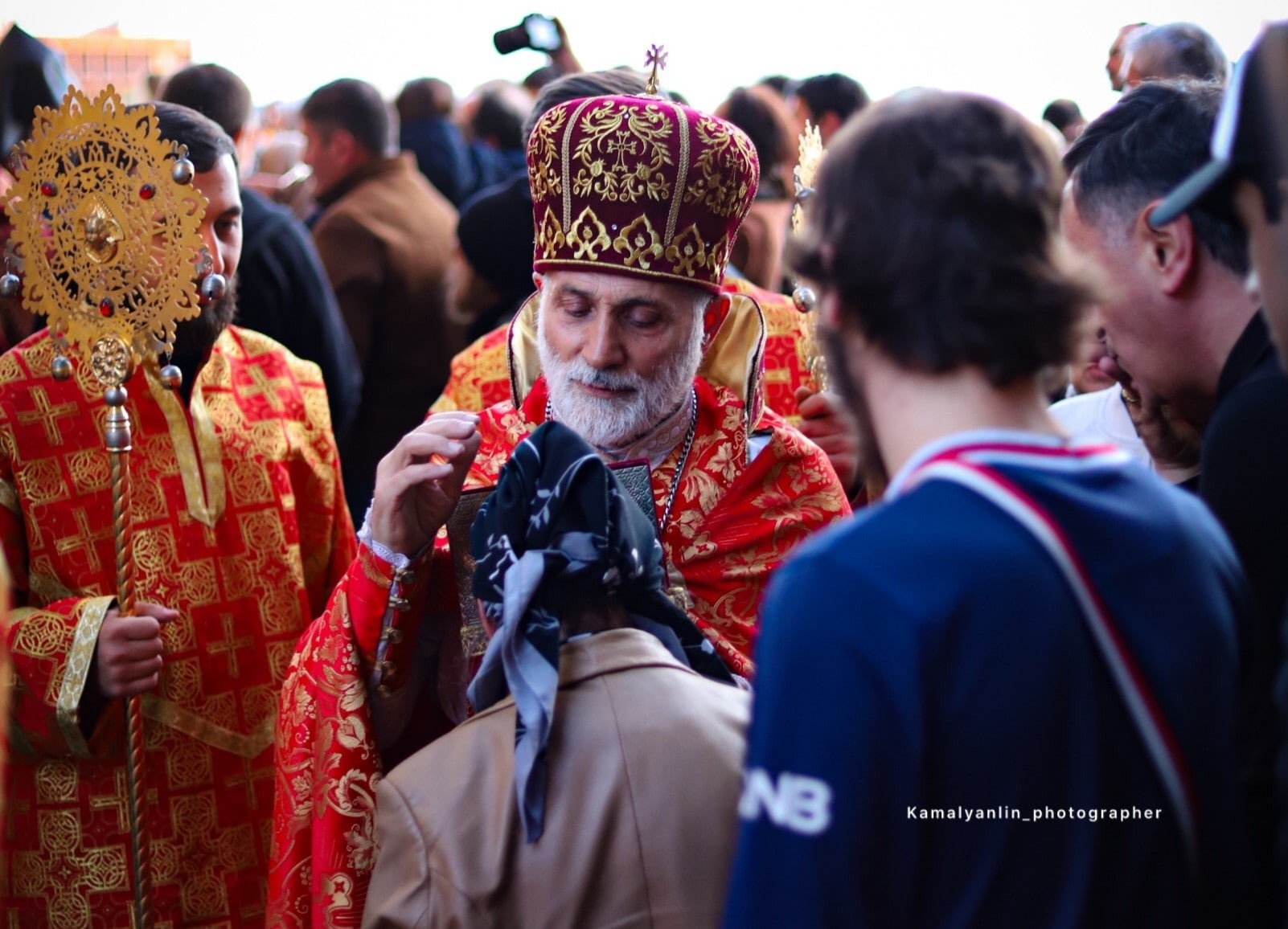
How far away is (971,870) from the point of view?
4.41 feet

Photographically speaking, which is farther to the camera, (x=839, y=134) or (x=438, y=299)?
(x=438, y=299)

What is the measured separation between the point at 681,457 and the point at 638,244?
0.42 metres

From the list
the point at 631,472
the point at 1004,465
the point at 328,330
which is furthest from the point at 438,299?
the point at 1004,465

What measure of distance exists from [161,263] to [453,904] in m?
1.51

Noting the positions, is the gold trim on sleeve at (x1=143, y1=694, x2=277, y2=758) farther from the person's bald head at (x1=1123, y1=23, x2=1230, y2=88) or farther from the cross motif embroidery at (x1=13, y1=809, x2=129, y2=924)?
the person's bald head at (x1=1123, y1=23, x2=1230, y2=88)

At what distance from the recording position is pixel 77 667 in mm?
2787

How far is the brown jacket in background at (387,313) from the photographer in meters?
5.79

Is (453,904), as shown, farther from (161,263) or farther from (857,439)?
(161,263)

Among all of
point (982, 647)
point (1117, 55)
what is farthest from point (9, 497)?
point (1117, 55)

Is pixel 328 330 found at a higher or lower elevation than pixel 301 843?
higher

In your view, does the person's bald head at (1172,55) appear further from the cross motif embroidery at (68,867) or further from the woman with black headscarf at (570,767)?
the cross motif embroidery at (68,867)

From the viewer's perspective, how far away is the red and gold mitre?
2750 mm

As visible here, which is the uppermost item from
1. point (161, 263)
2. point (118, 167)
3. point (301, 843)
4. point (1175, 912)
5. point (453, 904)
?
point (118, 167)

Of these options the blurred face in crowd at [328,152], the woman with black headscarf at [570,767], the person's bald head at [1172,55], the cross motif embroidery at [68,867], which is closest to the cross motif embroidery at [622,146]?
the woman with black headscarf at [570,767]
